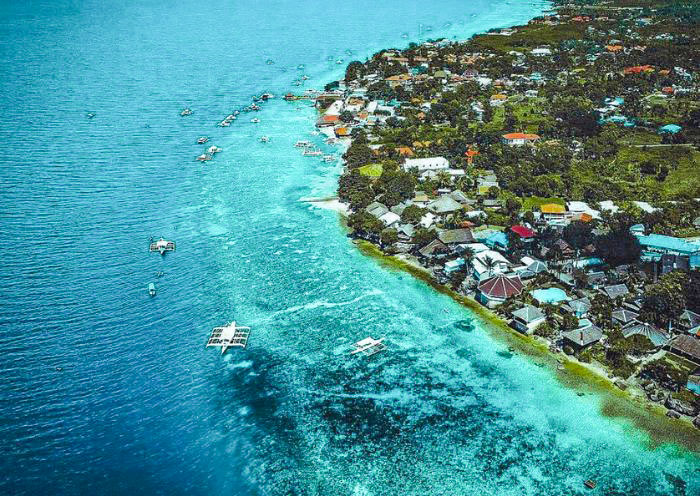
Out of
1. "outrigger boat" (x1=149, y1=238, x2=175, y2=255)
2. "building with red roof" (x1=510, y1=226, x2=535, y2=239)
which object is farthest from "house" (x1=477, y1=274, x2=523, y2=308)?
"outrigger boat" (x1=149, y1=238, x2=175, y2=255)

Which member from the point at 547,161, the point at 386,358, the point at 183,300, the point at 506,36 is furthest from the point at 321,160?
the point at 506,36

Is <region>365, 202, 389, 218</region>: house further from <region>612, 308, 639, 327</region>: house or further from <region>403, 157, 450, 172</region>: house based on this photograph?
<region>612, 308, 639, 327</region>: house

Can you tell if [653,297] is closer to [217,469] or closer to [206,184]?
[217,469]

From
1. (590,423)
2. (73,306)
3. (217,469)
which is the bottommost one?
(590,423)

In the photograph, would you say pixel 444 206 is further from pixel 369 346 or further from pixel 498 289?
pixel 369 346

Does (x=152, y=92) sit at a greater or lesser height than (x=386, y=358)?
greater
